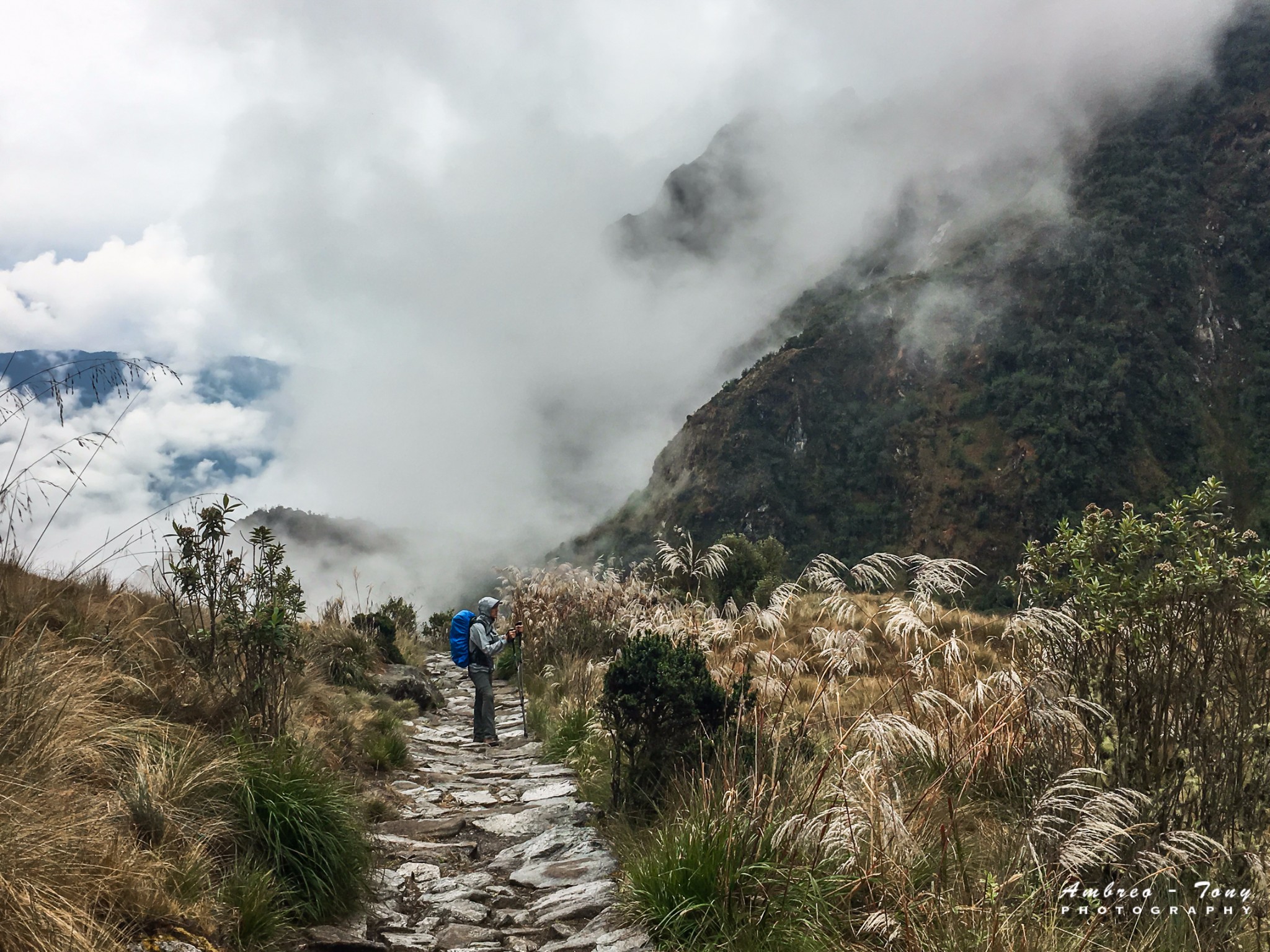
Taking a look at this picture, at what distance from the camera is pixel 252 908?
11.4ft

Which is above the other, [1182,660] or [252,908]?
[1182,660]

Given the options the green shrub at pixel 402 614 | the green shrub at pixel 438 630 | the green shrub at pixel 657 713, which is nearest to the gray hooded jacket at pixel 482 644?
the green shrub at pixel 657 713

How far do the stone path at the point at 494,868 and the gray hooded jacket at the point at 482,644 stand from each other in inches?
72.0

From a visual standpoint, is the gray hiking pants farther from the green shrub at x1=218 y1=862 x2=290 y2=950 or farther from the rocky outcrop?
the green shrub at x1=218 y1=862 x2=290 y2=950

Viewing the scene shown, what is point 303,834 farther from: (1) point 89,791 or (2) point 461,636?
(2) point 461,636

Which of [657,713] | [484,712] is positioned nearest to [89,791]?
[657,713]

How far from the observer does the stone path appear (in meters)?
4.08

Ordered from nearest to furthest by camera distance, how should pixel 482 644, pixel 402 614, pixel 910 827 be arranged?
pixel 910 827 < pixel 482 644 < pixel 402 614

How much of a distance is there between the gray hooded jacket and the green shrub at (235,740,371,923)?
561cm

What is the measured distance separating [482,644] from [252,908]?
686 centimetres

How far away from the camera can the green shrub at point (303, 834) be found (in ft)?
12.9

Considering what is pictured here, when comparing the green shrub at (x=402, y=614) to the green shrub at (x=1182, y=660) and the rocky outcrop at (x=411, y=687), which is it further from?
the green shrub at (x=1182, y=660)

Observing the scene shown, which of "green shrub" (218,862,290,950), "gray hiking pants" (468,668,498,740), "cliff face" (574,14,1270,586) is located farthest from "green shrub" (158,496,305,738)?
"cliff face" (574,14,1270,586)

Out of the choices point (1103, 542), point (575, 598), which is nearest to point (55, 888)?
point (1103, 542)
